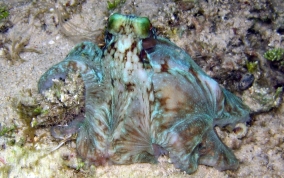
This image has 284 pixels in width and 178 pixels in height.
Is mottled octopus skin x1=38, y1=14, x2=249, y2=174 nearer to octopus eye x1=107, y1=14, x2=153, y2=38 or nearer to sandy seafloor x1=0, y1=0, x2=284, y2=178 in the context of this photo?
octopus eye x1=107, y1=14, x2=153, y2=38

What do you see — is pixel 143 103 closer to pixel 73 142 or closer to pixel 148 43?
pixel 148 43

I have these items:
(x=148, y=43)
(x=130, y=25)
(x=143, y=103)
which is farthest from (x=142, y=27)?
(x=143, y=103)

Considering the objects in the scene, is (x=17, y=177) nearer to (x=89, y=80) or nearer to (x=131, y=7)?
(x=89, y=80)

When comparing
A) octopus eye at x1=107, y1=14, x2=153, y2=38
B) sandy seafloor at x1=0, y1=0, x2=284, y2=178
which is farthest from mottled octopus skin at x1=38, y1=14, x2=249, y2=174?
sandy seafloor at x1=0, y1=0, x2=284, y2=178

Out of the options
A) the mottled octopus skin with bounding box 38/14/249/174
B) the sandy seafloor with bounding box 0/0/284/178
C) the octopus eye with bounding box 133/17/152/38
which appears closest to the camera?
the octopus eye with bounding box 133/17/152/38

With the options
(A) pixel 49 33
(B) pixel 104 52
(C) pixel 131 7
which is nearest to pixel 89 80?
(B) pixel 104 52

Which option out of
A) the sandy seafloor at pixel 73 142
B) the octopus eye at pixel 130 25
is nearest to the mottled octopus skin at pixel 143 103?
the octopus eye at pixel 130 25

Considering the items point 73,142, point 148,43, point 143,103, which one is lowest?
point 73,142
